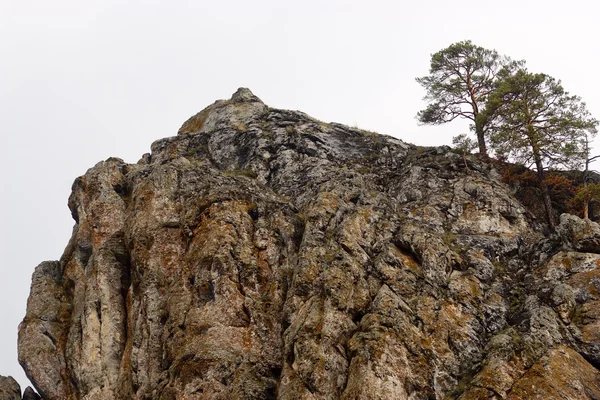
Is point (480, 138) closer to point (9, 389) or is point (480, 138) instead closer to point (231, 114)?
point (231, 114)

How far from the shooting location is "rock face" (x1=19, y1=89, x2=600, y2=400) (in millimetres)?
22562

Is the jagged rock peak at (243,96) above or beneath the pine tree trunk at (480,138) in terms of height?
above

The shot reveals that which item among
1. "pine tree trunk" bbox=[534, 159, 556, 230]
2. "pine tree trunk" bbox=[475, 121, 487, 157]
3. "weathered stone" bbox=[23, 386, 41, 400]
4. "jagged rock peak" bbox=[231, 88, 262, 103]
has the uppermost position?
"jagged rock peak" bbox=[231, 88, 262, 103]

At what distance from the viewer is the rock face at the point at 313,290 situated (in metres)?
22.6

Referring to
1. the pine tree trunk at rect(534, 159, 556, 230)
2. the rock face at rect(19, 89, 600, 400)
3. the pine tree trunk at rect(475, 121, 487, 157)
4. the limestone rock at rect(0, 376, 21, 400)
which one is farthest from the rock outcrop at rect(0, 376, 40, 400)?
the pine tree trunk at rect(475, 121, 487, 157)

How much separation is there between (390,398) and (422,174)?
19.9 meters

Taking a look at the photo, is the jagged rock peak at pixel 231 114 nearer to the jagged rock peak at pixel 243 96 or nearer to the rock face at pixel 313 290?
the jagged rock peak at pixel 243 96

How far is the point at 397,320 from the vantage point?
78.4ft

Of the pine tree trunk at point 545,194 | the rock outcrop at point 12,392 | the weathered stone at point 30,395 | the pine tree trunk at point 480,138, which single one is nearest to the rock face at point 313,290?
the pine tree trunk at point 545,194

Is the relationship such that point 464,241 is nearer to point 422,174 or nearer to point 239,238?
point 422,174

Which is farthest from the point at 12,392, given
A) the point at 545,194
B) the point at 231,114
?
the point at 545,194

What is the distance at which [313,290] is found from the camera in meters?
26.2

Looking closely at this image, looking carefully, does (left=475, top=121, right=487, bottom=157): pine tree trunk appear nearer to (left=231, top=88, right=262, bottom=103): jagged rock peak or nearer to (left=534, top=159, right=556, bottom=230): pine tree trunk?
(left=534, top=159, right=556, bottom=230): pine tree trunk

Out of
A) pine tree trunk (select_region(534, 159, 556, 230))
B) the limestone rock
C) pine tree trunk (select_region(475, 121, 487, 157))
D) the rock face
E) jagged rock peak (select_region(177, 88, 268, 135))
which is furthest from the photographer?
jagged rock peak (select_region(177, 88, 268, 135))
